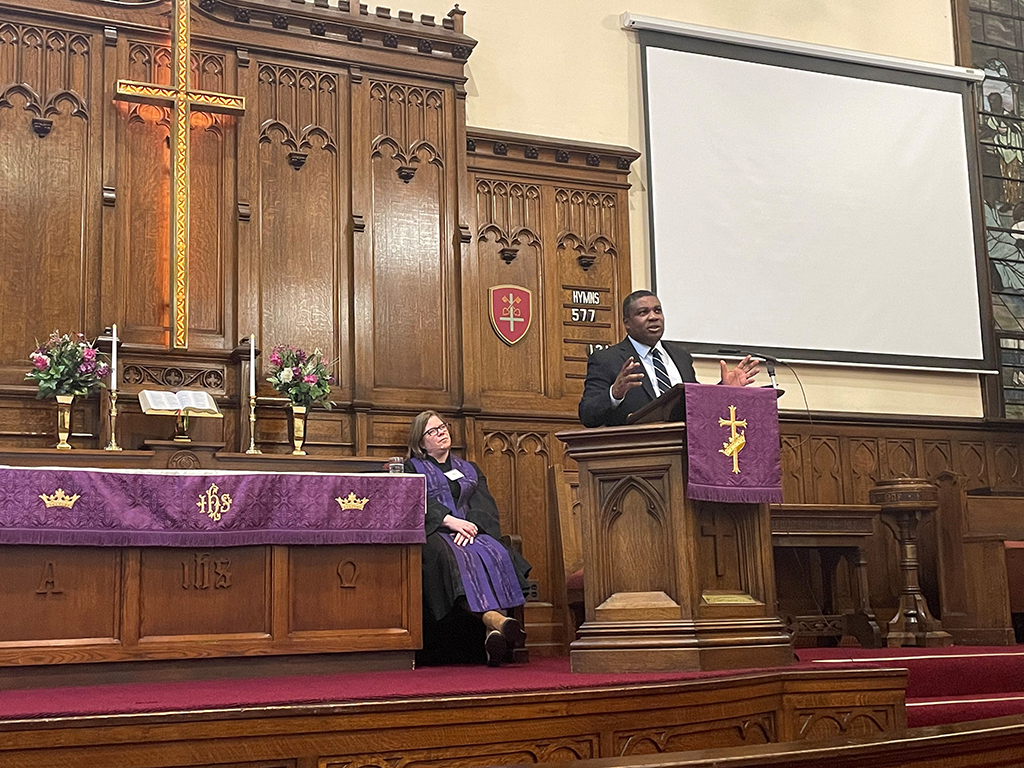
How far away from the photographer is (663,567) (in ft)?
16.5

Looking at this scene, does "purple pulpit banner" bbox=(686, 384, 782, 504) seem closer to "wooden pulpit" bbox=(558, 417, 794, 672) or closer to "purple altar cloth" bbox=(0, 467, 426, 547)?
"wooden pulpit" bbox=(558, 417, 794, 672)

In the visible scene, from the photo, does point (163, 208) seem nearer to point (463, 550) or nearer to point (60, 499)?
point (60, 499)

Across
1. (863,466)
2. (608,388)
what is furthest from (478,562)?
(863,466)

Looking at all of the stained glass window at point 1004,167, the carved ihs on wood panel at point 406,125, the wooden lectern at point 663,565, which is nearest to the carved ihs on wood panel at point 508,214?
the carved ihs on wood panel at point 406,125

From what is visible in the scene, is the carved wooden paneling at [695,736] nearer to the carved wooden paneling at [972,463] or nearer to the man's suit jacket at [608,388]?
the man's suit jacket at [608,388]

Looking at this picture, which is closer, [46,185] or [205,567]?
[205,567]

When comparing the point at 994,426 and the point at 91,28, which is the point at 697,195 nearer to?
the point at 994,426

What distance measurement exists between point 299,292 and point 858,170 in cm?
476

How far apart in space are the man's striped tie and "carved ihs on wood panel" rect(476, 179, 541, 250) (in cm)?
273

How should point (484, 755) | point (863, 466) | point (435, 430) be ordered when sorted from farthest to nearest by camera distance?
point (863, 466) < point (435, 430) < point (484, 755)

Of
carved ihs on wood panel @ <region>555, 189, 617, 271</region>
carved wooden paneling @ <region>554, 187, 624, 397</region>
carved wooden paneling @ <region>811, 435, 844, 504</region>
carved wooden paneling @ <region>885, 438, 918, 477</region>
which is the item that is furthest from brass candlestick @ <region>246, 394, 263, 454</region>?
carved wooden paneling @ <region>885, 438, 918, 477</region>

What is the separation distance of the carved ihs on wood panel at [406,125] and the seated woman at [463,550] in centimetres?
202

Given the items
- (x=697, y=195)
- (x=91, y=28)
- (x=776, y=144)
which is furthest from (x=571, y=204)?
(x=91, y=28)

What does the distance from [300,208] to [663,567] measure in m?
3.95
